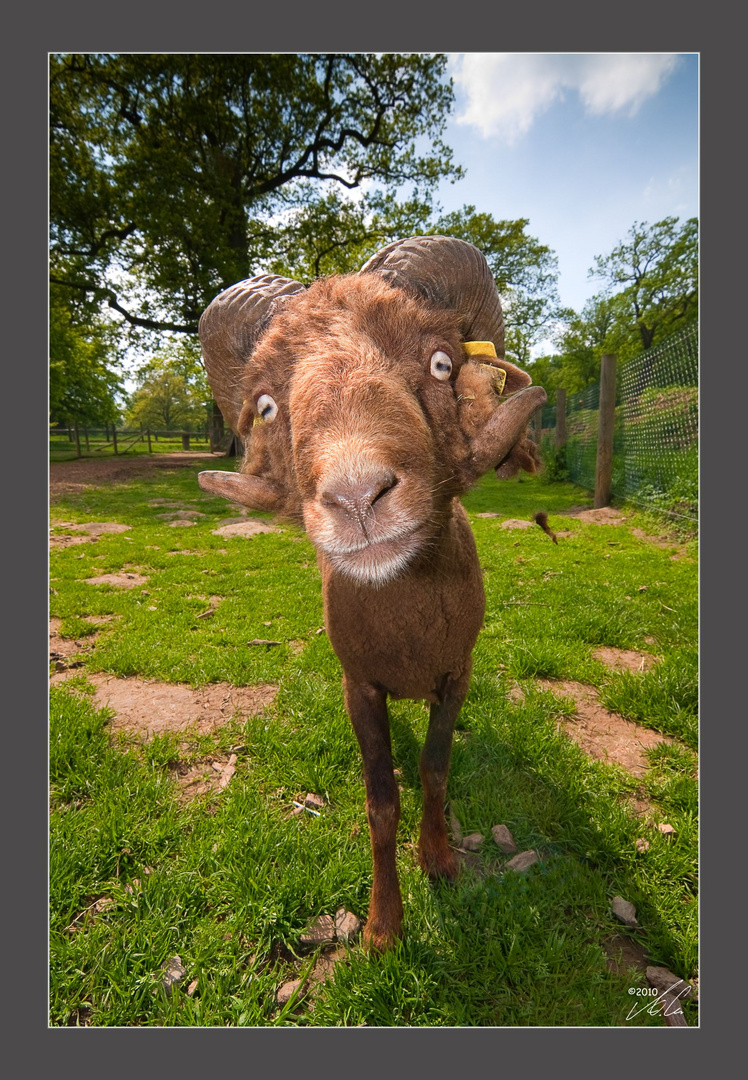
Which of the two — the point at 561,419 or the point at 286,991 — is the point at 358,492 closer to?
the point at 286,991

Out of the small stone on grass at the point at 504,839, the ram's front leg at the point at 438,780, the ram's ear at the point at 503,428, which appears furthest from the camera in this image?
the small stone on grass at the point at 504,839

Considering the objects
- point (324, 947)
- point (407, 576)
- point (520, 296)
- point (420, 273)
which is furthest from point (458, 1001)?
point (520, 296)

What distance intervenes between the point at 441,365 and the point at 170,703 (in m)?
3.73

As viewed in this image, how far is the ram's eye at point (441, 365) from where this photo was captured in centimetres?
162

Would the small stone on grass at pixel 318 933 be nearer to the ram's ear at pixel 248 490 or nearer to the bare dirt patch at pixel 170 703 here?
the bare dirt patch at pixel 170 703

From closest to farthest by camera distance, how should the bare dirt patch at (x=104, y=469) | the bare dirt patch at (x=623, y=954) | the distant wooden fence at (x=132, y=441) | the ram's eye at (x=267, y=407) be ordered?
the ram's eye at (x=267, y=407) → the bare dirt patch at (x=623, y=954) → the distant wooden fence at (x=132, y=441) → the bare dirt patch at (x=104, y=469)

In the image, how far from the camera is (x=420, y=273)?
185cm

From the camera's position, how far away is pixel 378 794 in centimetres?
217

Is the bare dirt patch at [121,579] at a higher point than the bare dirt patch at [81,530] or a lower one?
lower

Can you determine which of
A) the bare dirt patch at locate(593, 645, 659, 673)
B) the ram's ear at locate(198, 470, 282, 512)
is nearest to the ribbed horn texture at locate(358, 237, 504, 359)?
the ram's ear at locate(198, 470, 282, 512)

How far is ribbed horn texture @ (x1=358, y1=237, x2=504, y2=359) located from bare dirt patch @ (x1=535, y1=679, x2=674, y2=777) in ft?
9.73

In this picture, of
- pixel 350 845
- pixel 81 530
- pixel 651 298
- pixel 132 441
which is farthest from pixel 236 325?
pixel 651 298
